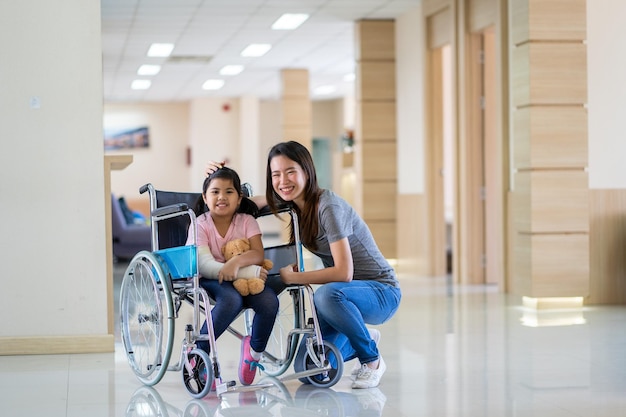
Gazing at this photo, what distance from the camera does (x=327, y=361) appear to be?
3.86 metres

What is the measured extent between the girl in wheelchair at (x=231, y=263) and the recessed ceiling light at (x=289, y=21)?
272 inches

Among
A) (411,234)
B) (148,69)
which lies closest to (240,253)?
(411,234)

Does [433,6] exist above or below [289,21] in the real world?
below

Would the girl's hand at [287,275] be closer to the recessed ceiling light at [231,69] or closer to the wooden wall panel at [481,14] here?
the wooden wall panel at [481,14]

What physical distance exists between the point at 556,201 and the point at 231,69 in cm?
995

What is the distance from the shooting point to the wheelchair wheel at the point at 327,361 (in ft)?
12.6

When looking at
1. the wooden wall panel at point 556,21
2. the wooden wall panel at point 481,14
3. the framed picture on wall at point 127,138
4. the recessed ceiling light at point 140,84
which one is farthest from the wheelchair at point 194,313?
the framed picture on wall at point 127,138

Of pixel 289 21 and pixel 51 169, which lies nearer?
pixel 51 169

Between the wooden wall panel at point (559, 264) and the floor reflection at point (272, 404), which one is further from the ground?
the wooden wall panel at point (559, 264)

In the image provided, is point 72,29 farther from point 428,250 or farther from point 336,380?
point 428,250

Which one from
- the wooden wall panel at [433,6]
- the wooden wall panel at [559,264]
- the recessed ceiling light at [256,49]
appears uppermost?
the recessed ceiling light at [256,49]

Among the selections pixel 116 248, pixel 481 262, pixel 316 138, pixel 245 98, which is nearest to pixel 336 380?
pixel 481 262

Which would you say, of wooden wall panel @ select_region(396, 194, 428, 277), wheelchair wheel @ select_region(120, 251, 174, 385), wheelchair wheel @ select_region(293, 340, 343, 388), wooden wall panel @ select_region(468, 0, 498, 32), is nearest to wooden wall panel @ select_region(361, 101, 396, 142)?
wooden wall panel @ select_region(396, 194, 428, 277)

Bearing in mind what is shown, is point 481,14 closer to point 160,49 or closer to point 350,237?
point 350,237
